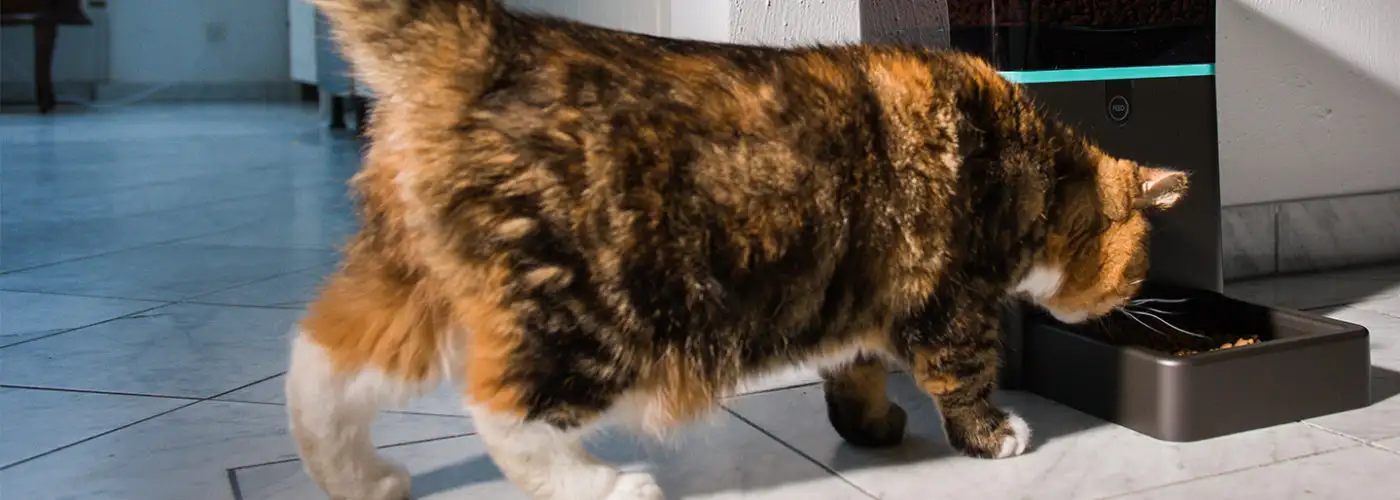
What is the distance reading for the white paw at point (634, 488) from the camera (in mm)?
1275

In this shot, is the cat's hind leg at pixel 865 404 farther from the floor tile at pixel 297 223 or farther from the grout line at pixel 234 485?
the floor tile at pixel 297 223

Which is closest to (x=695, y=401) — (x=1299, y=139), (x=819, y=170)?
(x=819, y=170)

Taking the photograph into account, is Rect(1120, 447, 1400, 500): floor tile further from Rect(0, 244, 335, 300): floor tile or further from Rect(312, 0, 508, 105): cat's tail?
Rect(0, 244, 335, 300): floor tile

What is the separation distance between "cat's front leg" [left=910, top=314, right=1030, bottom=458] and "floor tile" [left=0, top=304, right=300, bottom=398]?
1039 millimetres

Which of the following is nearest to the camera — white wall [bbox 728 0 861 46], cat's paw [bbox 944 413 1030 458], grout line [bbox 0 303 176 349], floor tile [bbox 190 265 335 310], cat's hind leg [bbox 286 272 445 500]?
cat's hind leg [bbox 286 272 445 500]

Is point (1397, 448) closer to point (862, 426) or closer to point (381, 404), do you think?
point (862, 426)

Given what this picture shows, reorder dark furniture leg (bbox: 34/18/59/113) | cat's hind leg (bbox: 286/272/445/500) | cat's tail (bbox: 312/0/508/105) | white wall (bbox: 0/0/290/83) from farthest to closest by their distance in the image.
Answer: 1. white wall (bbox: 0/0/290/83)
2. dark furniture leg (bbox: 34/18/59/113)
3. cat's hind leg (bbox: 286/272/445/500)
4. cat's tail (bbox: 312/0/508/105)

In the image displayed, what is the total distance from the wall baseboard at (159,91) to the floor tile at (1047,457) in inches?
313

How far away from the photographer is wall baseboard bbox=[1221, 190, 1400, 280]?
2.58 meters

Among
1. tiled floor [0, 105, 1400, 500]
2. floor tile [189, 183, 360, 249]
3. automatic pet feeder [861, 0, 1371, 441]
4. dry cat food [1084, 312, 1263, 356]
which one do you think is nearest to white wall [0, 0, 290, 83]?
floor tile [189, 183, 360, 249]

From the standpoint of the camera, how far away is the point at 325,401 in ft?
4.21

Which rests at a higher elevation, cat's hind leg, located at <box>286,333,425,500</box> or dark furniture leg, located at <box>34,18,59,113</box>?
dark furniture leg, located at <box>34,18,59,113</box>

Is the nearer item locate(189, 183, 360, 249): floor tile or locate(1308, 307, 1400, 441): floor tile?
locate(1308, 307, 1400, 441): floor tile

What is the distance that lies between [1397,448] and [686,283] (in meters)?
0.93
